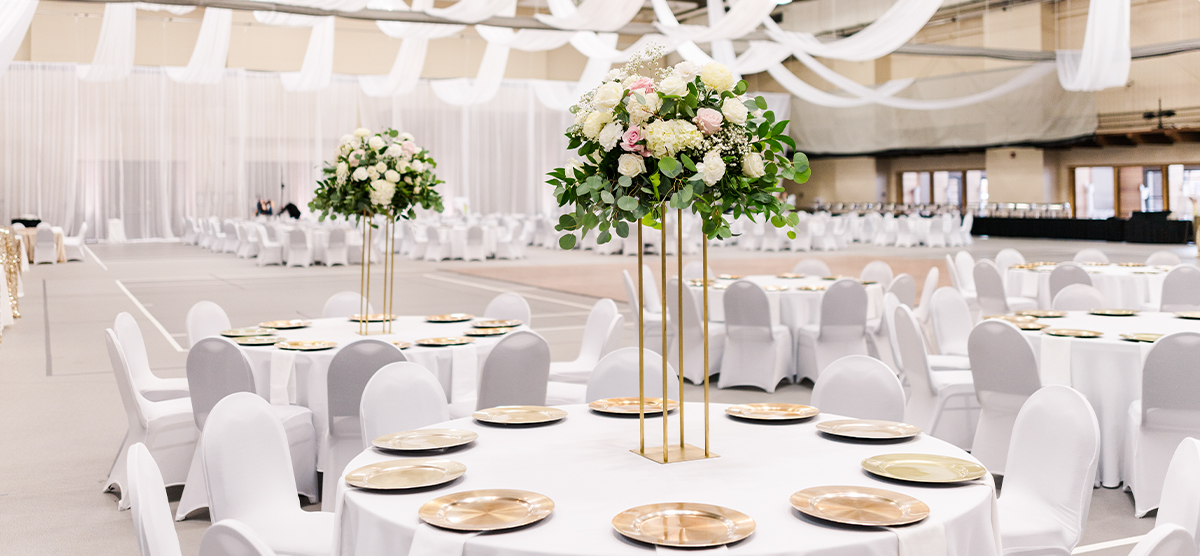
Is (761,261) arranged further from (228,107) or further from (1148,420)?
(228,107)

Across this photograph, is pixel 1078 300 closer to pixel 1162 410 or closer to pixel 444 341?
pixel 1162 410

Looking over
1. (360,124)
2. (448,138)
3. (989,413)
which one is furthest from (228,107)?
(989,413)

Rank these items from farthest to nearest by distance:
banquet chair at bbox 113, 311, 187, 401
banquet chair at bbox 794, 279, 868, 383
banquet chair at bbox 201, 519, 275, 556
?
banquet chair at bbox 794, 279, 868, 383, banquet chair at bbox 113, 311, 187, 401, banquet chair at bbox 201, 519, 275, 556

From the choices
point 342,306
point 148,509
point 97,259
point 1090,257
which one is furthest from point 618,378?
point 97,259

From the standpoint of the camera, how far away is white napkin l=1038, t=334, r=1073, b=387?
14.4 feet

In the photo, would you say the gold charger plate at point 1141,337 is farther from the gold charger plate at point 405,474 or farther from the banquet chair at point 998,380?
the gold charger plate at point 405,474

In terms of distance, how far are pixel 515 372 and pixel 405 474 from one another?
1.61 m

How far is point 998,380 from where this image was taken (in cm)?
423

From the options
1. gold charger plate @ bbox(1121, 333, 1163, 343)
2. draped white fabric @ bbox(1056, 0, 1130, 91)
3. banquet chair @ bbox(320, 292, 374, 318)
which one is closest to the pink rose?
gold charger plate @ bbox(1121, 333, 1163, 343)

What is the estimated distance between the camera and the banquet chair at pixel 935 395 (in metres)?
4.68

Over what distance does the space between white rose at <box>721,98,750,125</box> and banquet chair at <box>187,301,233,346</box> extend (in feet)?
12.2

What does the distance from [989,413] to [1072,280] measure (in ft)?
10.7

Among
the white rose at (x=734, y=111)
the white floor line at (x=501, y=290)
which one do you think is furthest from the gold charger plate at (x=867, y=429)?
the white floor line at (x=501, y=290)

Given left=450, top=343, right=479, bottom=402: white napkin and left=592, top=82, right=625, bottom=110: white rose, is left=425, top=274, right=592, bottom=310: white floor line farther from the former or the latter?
left=592, top=82, right=625, bottom=110: white rose
